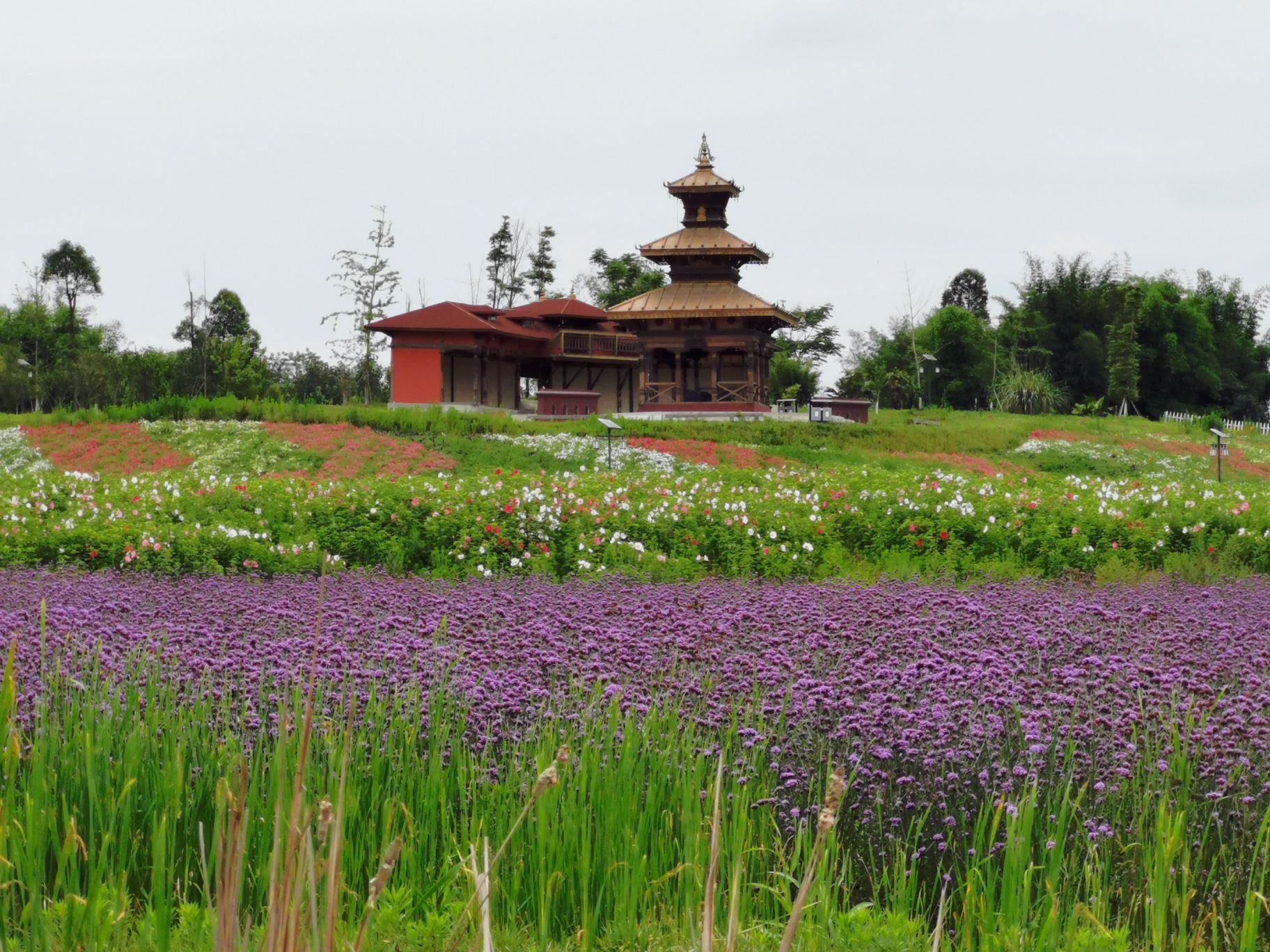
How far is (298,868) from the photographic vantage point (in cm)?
147

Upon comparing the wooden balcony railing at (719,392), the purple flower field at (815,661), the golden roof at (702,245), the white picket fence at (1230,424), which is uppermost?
→ the golden roof at (702,245)

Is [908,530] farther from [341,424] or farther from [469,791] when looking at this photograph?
[341,424]

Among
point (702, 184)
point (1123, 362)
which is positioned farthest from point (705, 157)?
point (1123, 362)

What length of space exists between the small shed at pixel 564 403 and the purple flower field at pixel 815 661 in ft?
93.6

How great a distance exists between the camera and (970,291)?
77.3m

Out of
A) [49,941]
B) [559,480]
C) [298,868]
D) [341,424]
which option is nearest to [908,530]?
[559,480]

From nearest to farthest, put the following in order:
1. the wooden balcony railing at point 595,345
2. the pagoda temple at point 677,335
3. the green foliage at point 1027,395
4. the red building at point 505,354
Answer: the pagoda temple at point 677,335 → the red building at point 505,354 → the wooden balcony railing at point 595,345 → the green foliage at point 1027,395

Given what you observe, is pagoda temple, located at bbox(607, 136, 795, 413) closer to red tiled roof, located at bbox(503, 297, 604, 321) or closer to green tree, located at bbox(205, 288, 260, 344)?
red tiled roof, located at bbox(503, 297, 604, 321)

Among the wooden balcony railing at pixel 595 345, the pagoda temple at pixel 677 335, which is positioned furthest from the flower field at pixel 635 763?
the wooden balcony railing at pixel 595 345

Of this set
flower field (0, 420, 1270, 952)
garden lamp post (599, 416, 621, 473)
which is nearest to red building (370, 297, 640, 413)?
garden lamp post (599, 416, 621, 473)

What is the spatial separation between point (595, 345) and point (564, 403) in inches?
340

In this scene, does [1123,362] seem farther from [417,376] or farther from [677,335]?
[417,376]

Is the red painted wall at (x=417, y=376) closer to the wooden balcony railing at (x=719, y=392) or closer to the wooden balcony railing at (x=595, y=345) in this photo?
the wooden balcony railing at (x=595, y=345)

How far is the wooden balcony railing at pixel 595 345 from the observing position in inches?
1750
